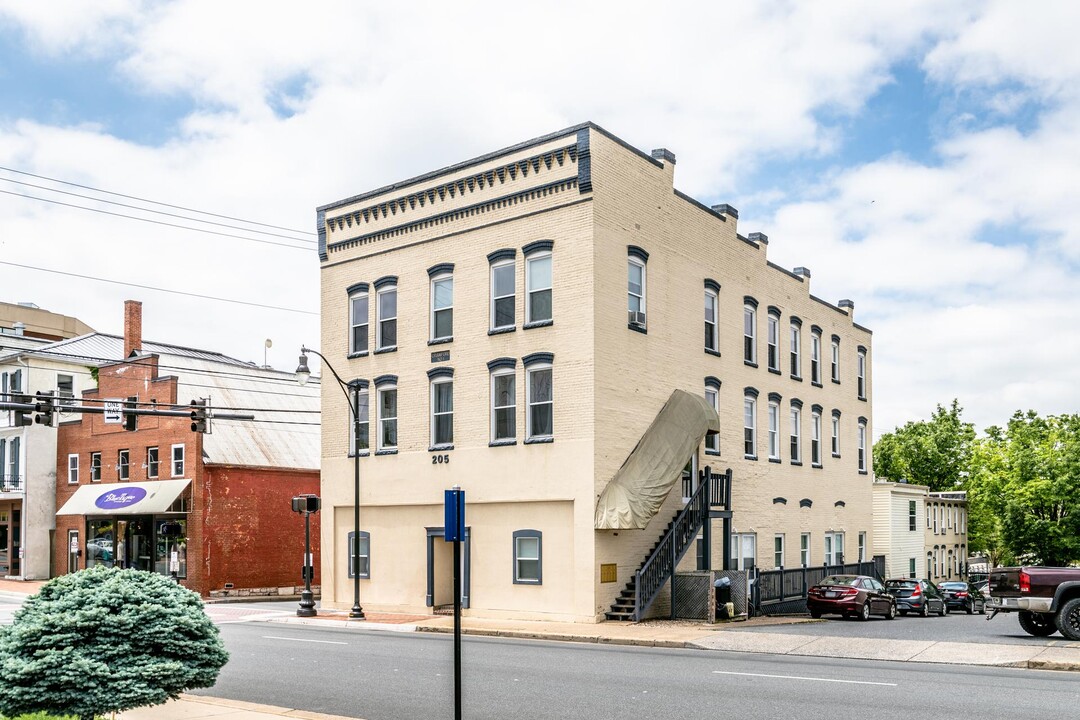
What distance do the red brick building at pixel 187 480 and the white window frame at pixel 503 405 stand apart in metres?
14.1

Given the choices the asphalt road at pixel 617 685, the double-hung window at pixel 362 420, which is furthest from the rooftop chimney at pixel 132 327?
the asphalt road at pixel 617 685

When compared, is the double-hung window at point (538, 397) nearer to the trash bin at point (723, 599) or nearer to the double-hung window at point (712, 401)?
the trash bin at point (723, 599)

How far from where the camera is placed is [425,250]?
3145 cm

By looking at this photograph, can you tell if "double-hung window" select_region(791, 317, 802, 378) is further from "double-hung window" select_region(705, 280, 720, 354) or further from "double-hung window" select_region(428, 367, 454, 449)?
"double-hung window" select_region(428, 367, 454, 449)

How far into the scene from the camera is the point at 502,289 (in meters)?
29.7

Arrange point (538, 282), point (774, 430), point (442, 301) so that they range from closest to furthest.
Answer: point (538, 282) → point (442, 301) → point (774, 430)

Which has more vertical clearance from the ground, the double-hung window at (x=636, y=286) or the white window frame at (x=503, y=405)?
the double-hung window at (x=636, y=286)

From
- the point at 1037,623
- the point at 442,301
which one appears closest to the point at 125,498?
the point at 442,301

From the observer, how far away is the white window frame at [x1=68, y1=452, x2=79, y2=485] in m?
47.2

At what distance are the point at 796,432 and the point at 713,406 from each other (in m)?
7.43

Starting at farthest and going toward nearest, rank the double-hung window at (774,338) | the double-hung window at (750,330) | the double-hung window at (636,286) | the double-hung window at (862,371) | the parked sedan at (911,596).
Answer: the double-hung window at (862,371)
the double-hung window at (774,338)
the parked sedan at (911,596)
the double-hung window at (750,330)
the double-hung window at (636,286)

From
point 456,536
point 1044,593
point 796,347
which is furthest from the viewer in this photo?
point 796,347

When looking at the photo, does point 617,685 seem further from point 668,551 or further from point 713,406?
point 713,406

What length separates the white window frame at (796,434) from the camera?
39062mm
